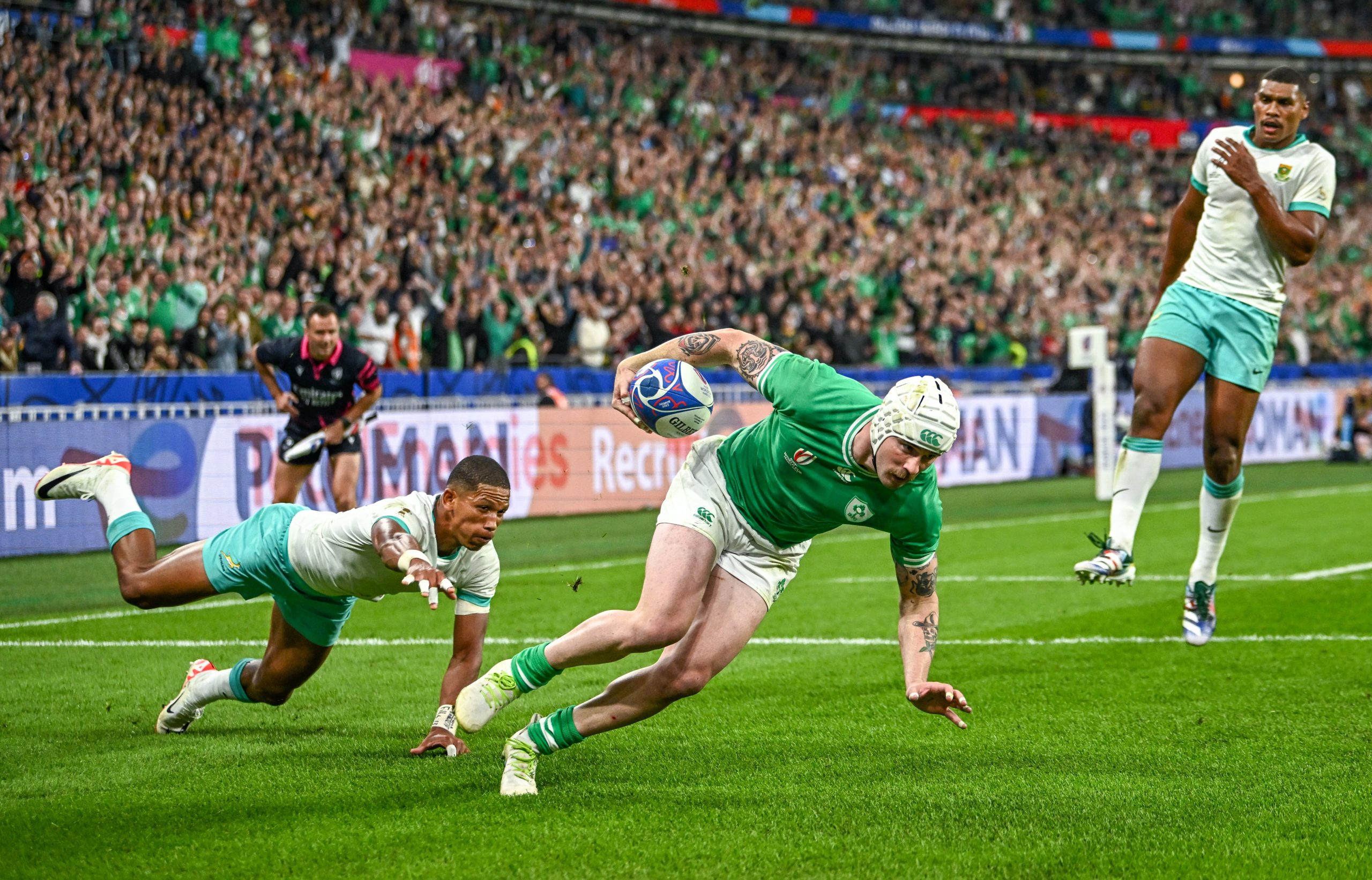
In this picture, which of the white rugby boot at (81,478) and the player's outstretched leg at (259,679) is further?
the white rugby boot at (81,478)

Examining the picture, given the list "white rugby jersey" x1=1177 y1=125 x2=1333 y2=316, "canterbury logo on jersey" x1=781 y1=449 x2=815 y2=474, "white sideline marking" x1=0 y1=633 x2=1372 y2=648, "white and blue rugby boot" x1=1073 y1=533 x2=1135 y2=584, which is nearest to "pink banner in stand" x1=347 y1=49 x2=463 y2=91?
"white sideline marking" x1=0 y1=633 x2=1372 y2=648

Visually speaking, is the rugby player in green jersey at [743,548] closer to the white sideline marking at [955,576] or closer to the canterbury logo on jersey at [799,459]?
the canterbury logo on jersey at [799,459]

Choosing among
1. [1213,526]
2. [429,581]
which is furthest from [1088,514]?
[429,581]

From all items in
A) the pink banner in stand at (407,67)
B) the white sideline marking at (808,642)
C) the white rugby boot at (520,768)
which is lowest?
the white sideline marking at (808,642)

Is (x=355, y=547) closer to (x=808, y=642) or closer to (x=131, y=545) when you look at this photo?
(x=131, y=545)

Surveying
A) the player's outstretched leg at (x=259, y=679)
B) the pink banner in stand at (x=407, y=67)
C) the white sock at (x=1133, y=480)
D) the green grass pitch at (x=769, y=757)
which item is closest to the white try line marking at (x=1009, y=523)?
the green grass pitch at (x=769, y=757)

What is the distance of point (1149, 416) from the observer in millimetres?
7953

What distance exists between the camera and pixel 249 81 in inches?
874

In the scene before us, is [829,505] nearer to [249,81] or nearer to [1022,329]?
[249,81]

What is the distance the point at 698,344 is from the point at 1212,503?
13.1 ft

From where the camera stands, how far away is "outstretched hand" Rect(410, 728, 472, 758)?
21.6 ft

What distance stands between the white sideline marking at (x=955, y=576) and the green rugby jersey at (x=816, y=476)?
207 inches

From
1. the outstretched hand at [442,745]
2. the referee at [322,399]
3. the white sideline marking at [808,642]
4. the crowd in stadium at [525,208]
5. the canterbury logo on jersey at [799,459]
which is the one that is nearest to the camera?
the canterbury logo on jersey at [799,459]

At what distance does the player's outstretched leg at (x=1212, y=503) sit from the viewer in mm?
8156
